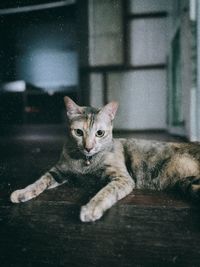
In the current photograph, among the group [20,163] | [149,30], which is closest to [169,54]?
[149,30]

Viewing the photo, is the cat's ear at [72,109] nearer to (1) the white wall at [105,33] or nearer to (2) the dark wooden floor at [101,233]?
(2) the dark wooden floor at [101,233]

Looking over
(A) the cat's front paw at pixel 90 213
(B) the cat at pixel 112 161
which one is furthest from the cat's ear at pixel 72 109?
(A) the cat's front paw at pixel 90 213

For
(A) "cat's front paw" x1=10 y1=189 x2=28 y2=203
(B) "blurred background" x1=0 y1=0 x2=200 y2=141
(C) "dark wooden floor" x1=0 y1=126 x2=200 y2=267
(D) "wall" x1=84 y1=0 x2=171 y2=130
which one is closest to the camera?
(C) "dark wooden floor" x1=0 y1=126 x2=200 y2=267

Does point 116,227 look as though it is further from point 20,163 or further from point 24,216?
point 20,163

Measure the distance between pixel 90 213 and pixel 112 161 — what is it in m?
0.49

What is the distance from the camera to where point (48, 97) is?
10070 millimetres

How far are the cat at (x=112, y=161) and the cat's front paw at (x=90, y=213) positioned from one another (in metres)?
0.22

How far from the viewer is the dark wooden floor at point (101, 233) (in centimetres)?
91

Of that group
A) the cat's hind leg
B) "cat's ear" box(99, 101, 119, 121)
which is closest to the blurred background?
"cat's ear" box(99, 101, 119, 121)

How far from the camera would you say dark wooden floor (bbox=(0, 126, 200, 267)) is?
91cm

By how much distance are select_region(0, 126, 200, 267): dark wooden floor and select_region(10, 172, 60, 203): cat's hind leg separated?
44mm

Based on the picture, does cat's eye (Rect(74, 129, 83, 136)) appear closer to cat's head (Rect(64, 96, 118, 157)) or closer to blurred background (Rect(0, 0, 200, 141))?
cat's head (Rect(64, 96, 118, 157))

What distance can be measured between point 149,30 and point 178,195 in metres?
4.92

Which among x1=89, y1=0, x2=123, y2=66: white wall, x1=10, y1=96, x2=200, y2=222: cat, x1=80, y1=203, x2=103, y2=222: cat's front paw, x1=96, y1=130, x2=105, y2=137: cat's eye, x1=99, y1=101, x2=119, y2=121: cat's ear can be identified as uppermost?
x1=89, y1=0, x2=123, y2=66: white wall
